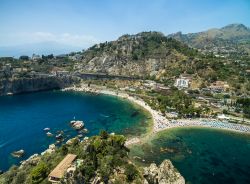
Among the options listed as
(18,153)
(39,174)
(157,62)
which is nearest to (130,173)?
(39,174)

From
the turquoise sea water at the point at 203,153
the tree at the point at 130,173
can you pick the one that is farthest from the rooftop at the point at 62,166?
the turquoise sea water at the point at 203,153

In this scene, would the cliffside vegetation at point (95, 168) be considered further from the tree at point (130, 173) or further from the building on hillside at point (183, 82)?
the building on hillside at point (183, 82)

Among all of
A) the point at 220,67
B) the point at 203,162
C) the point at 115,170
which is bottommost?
the point at 203,162

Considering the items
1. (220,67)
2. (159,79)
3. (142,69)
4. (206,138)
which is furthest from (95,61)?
(206,138)

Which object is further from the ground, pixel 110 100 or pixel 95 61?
pixel 95 61

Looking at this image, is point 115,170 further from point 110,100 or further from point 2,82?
point 2,82
